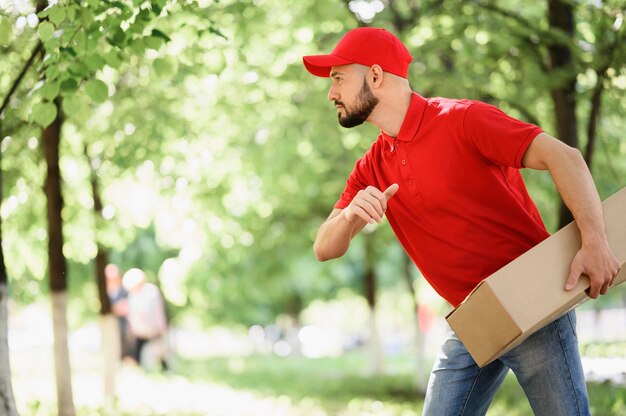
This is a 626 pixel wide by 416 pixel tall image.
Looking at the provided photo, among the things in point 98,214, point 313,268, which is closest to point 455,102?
point 98,214

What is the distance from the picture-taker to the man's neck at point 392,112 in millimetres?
3484

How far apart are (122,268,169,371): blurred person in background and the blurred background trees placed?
4095 millimetres

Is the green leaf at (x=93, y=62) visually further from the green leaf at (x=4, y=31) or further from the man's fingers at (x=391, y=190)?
the man's fingers at (x=391, y=190)

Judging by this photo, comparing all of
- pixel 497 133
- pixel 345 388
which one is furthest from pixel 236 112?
pixel 497 133

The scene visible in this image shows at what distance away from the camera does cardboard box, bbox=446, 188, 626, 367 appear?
2.93 metres

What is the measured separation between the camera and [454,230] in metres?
3.29

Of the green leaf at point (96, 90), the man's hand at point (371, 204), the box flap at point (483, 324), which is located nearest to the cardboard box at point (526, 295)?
the box flap at point (483, 324)

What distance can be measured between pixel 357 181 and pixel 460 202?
574mm

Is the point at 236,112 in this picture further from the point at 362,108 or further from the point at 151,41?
the point at 362,108

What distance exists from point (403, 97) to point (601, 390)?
616 cm

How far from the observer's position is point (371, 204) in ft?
10.3

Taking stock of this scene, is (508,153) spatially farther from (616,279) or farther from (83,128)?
(83,128)

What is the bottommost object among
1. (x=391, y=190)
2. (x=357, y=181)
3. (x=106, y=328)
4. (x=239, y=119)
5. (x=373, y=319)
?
(x=373, y=319)

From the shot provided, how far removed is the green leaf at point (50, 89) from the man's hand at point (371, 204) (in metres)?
1.83
